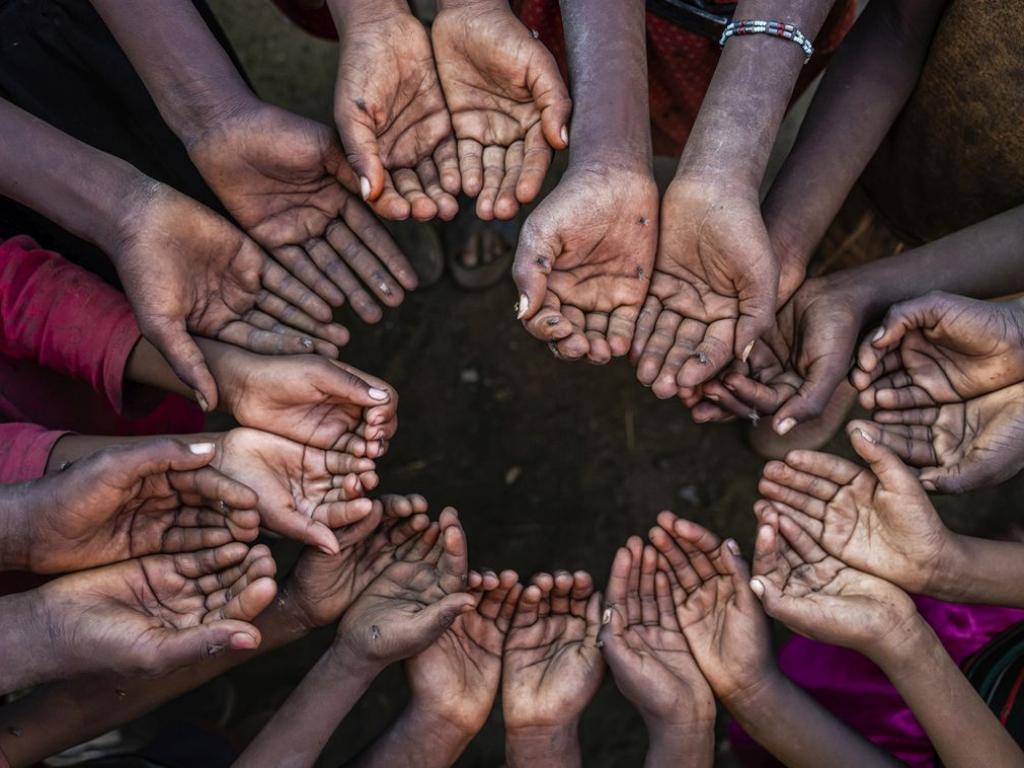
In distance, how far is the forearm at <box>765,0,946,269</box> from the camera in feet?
6.81

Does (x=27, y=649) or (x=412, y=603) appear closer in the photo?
(x=27, y=649)

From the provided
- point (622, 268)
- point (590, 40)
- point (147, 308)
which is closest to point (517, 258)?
point (622, 268)

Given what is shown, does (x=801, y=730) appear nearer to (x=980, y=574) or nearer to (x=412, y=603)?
(x=980, y=574)

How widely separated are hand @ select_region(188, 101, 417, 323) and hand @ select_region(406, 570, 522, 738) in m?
0.61

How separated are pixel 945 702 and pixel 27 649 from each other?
5.32 feet

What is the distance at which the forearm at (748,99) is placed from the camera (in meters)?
1.89

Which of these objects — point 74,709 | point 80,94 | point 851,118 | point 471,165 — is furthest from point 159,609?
point 851,118

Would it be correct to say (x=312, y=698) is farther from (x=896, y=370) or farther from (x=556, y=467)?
(x=896, y=370)

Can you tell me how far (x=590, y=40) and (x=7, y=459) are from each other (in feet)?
Result: 4.39

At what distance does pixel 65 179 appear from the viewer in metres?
1.88

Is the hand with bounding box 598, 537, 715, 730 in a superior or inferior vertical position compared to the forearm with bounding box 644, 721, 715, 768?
superior

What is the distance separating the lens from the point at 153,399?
204 centimetres

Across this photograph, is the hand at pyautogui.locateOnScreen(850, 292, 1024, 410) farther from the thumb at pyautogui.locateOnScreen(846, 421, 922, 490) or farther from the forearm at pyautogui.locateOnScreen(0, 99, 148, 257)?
the forearm at pyautogui.locateOnScreen(0, 99, 148, 257)

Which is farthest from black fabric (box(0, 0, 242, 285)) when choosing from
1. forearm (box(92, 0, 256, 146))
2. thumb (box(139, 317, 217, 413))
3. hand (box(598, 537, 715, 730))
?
hand (box(598, 537, 715, 730))
